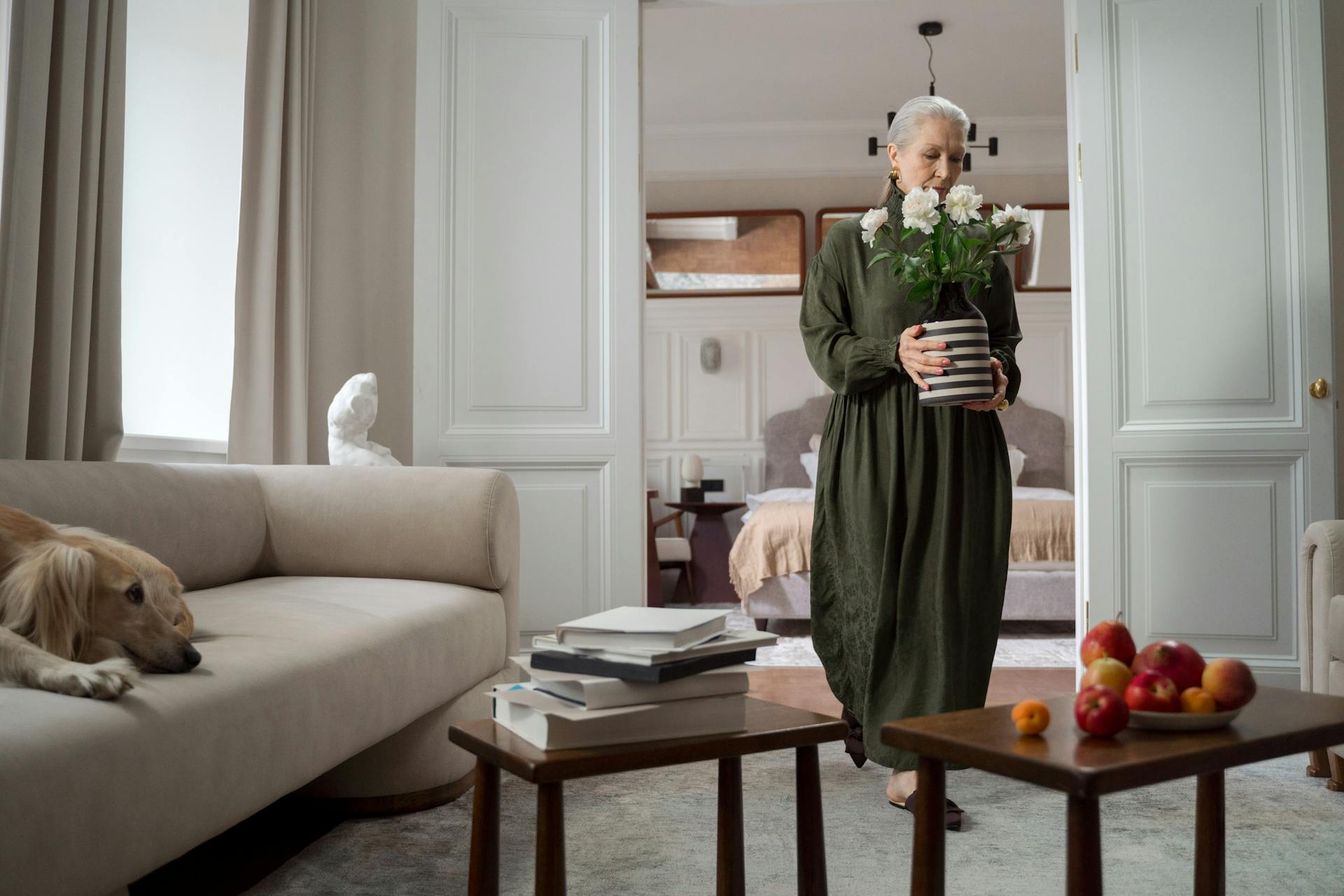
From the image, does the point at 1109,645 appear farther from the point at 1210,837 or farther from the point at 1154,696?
the point at 1210,837

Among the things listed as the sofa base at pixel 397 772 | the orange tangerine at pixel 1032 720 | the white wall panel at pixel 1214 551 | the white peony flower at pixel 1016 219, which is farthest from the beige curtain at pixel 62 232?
the white wall panel at pixel 1214 551

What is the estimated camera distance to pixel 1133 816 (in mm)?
2029

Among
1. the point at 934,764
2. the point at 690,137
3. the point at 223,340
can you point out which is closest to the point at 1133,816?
the point at 934,764

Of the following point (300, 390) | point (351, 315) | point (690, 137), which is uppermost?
point (690, 137)

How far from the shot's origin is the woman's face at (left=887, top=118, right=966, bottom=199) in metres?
2.08

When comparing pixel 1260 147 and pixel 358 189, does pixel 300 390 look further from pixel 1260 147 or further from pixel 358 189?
pixel 1260 147

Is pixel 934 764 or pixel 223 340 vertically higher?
pixel 223 340

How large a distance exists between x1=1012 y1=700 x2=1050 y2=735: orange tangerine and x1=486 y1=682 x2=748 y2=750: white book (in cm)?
29

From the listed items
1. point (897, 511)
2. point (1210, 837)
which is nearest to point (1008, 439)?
point (897, 511)

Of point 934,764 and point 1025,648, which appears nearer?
point 934,764

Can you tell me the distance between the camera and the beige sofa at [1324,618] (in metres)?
2.15

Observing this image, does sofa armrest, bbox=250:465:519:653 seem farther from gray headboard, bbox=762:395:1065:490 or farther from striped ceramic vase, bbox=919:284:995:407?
gray headboard, bbox=762:395:1065:490

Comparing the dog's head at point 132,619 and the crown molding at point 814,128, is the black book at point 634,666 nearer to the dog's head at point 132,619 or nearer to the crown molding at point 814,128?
the dog's head at point 132,619

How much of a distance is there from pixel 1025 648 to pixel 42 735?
157 inches
